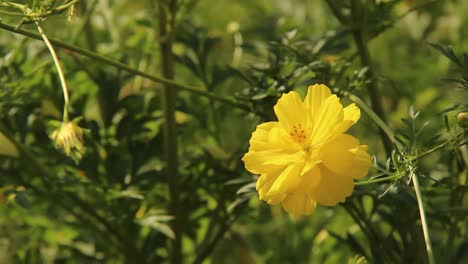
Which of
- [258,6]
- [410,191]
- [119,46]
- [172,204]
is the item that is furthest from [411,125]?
[258,6]

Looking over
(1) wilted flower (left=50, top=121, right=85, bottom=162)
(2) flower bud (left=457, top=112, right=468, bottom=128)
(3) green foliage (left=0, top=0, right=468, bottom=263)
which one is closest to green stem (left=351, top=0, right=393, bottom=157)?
(3) green foliage (left=0, top=0, right=468, bottom=263)

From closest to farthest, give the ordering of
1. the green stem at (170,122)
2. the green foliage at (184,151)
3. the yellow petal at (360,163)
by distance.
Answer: the yellow petal at (360,163), the green foliage at (184,151), the green stem at (170,122)

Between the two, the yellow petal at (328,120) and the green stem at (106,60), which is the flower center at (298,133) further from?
the green stem at (106,60)

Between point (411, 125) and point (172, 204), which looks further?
point (172, 204)

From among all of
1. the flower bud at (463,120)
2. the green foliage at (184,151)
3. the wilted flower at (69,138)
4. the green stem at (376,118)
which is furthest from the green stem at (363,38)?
the wilted flower at (69,138)

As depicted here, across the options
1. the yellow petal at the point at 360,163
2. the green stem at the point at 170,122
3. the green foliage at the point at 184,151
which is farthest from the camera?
the green stem at the point at 170,122

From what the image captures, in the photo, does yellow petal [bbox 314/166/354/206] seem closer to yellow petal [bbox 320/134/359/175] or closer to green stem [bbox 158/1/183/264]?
yellow petal [bbox 320/134/359/175]

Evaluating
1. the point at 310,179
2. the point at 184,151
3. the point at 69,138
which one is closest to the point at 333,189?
the point at 310,179

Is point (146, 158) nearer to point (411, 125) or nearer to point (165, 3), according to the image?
point (165, 3)
